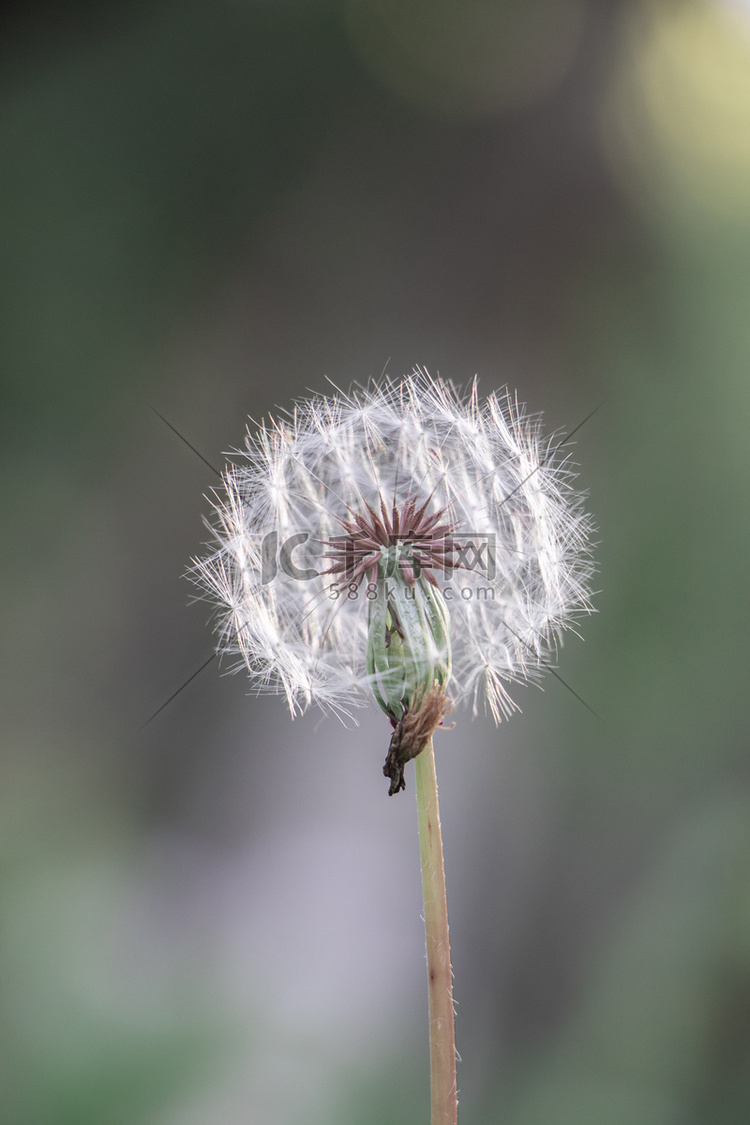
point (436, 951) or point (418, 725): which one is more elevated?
point (418, 725)

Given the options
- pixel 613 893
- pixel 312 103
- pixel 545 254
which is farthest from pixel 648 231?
pixel 613 893

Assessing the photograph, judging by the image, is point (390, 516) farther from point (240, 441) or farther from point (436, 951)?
point (240, 441)

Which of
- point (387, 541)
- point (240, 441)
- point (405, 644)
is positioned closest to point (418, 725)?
point (405, 644)

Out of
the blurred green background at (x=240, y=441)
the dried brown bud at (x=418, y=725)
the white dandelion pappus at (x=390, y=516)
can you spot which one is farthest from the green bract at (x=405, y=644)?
the blurred green background at (x=240, y=441)

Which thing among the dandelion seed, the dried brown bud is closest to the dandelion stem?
the dried brown bud

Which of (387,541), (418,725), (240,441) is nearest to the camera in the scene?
(418,725)

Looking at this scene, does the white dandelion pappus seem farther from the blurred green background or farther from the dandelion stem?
the blurred green background
